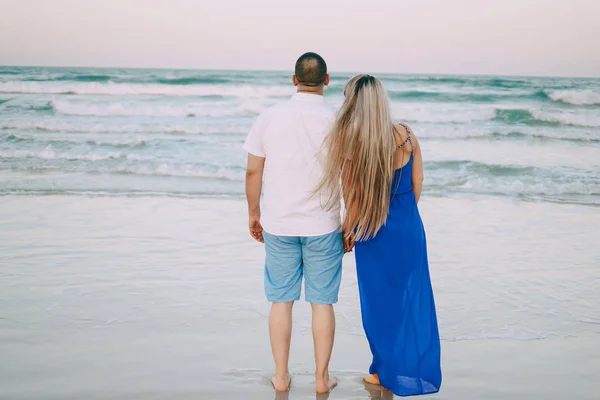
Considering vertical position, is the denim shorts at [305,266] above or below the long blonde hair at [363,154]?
below

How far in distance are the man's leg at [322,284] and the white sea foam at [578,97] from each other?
64.3 feet

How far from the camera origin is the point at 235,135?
14.7m

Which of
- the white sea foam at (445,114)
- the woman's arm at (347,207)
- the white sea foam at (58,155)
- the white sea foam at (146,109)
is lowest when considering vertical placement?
the white sea foam at (58,155)

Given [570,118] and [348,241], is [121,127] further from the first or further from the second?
[348,241]

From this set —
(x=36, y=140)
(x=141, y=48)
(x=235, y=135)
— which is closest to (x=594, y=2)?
(x=235, y=135)

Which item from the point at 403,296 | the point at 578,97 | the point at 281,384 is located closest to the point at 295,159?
the point at 403,296

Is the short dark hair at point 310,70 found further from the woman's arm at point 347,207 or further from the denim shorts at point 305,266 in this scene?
the denim shorts at point 305,266

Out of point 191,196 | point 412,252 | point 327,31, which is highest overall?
point 327,31

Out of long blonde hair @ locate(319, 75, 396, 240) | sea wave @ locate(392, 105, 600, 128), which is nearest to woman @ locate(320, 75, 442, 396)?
long blonde hair @ locate(319, 75, 396, 240)

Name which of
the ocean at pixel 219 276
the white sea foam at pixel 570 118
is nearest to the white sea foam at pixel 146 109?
the ocean at pixel 219 276

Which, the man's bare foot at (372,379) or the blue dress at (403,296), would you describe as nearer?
the blue dress at (403,296)

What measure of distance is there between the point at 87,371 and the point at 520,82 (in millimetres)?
23251

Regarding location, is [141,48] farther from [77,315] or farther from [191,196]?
[77,315]

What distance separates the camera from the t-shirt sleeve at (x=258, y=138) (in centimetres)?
302
